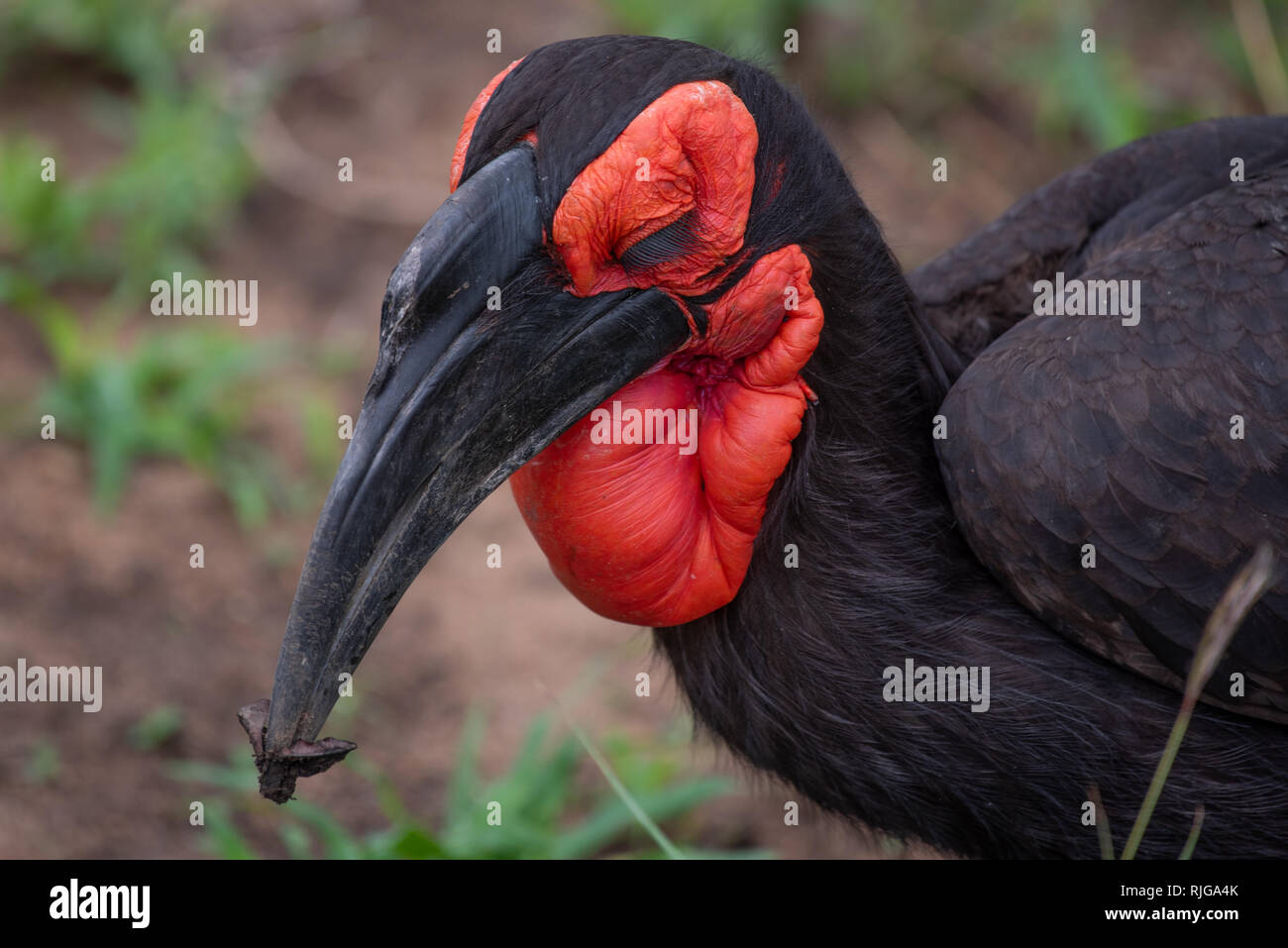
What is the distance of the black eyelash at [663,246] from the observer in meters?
2.56

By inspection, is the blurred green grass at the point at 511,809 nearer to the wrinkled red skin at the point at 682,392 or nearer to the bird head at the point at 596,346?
the wrinkled red skin at the point at 682,392

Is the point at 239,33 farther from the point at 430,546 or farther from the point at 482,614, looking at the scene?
the point at 430,546

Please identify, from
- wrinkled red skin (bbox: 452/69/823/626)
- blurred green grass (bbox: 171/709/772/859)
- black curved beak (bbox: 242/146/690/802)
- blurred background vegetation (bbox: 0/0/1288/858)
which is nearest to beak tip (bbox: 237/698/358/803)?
black curved beak (bbox: 242/146/690/802)

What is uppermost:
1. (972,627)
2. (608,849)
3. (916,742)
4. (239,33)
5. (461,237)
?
(239,33)

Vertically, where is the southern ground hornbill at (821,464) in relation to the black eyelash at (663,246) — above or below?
below

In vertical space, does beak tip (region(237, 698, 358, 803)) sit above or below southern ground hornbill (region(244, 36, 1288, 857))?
below

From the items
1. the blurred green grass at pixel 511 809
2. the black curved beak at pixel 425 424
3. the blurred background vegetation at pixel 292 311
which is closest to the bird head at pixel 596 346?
the black curved beak at pixel 425 424

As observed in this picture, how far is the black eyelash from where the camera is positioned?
2.56 m

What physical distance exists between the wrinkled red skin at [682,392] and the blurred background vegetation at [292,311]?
1.79 feet

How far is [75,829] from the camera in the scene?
3.68 meters

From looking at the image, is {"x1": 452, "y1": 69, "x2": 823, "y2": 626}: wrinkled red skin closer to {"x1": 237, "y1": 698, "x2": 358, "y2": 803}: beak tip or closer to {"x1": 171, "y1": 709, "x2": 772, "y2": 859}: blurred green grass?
{"x1": 237, "y1": 698, "x2": 358, "y2": 803}: beak tip

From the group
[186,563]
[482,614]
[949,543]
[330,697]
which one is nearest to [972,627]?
[949,543]

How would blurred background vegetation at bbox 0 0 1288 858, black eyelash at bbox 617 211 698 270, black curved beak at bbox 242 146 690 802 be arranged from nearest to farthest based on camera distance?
black curved beak at bbox 242 146 690 802, black eyelash at bbox 617 211 698 270, blurred background vegetation at bbox 0 0 1288 858

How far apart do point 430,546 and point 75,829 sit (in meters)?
1.80
